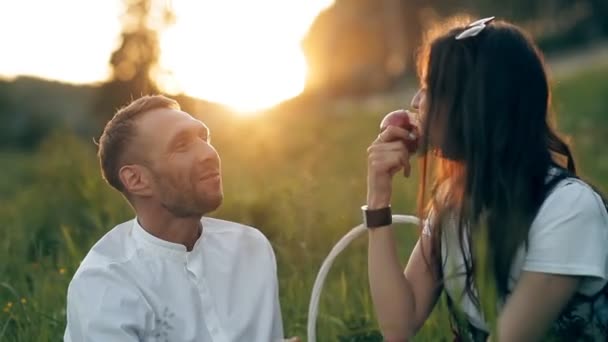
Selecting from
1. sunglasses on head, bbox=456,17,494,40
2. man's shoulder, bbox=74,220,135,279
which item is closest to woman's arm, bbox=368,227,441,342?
sunglasses on head, bbox=456,17,494,40

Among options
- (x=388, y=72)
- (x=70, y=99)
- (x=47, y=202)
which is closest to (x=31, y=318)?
(x=47, y=202)

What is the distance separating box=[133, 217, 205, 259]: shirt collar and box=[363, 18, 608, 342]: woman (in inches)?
21.1

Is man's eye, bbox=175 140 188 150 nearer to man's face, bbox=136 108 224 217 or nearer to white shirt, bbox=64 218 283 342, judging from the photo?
man's face, bbox=136 108 224 217

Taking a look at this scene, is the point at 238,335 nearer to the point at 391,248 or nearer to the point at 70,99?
the point at 391,248

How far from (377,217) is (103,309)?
0.79 m

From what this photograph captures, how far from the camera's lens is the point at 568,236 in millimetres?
2854

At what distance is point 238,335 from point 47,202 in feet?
14.9

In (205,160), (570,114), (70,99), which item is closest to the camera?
(205,160)

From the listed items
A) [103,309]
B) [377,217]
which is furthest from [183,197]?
[377,217]

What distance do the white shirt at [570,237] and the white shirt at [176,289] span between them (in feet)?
2.18

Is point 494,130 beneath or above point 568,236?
above

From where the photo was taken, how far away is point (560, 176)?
2.96 m

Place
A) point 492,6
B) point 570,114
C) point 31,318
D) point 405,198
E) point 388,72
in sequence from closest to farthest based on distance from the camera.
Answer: point 31,318
point 405,198
point 570,114
point 492,6
point 388,72

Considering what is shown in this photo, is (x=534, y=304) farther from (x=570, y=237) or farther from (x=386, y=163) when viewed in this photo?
(x=386, y=163)
